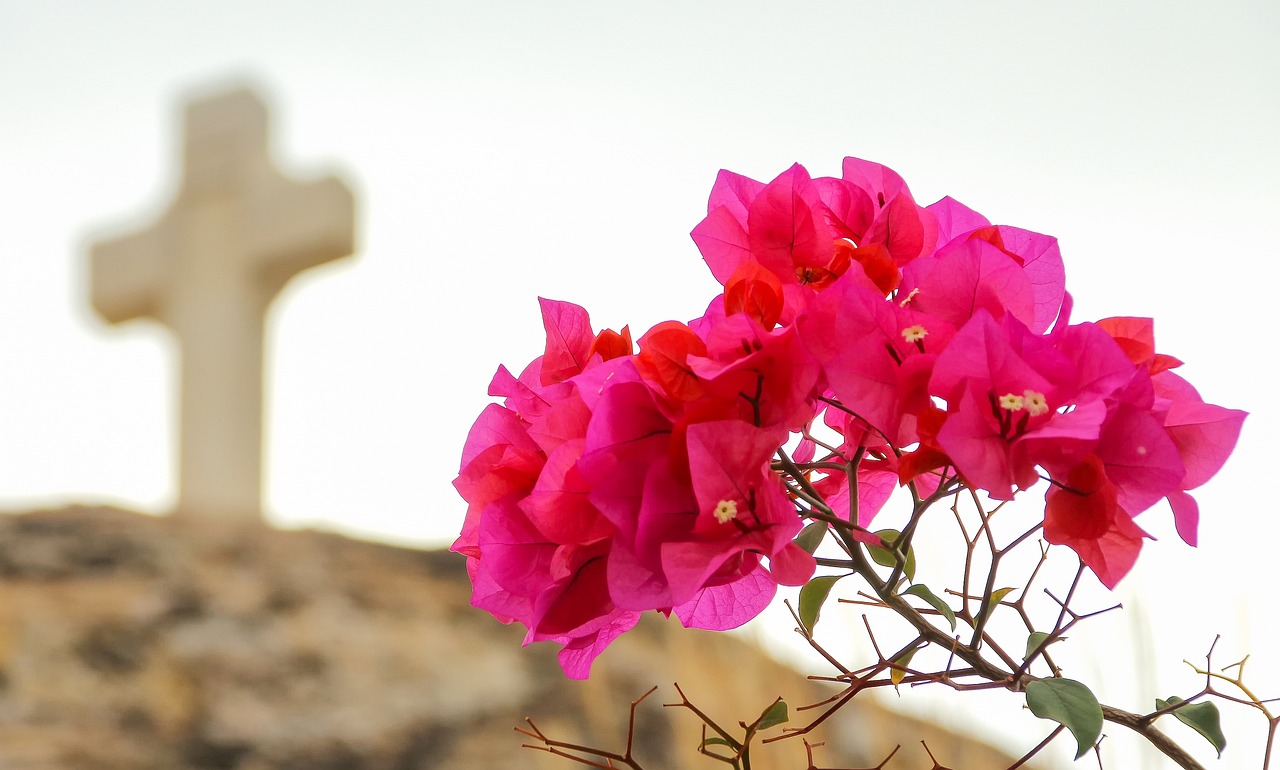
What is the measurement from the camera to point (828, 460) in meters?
0.38

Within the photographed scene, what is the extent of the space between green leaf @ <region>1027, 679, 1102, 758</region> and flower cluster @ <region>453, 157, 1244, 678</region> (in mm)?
31

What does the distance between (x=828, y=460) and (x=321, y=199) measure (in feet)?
6.18

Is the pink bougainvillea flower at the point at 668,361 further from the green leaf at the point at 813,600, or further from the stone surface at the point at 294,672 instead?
the stone surface at the point at 294,672

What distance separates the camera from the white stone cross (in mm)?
1990

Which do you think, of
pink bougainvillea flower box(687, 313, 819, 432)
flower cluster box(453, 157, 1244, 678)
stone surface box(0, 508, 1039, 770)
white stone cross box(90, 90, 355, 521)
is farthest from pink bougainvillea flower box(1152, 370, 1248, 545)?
white stone cross box(90, 90, 355, 521)

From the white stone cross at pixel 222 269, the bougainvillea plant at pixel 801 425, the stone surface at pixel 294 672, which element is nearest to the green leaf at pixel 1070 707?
the bougainvillea plant at pixel 801 425

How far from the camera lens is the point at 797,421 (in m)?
0.29

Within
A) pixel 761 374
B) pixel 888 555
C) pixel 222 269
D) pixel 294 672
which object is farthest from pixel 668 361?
pixel 222 269

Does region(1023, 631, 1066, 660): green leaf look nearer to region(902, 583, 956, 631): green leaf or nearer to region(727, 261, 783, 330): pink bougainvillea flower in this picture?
region(902, 583, 956, 631): green leaf

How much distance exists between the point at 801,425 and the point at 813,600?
10cm

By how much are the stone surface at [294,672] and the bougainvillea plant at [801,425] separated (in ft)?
3.24

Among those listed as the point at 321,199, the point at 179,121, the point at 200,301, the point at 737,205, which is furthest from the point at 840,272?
the point at 179,121

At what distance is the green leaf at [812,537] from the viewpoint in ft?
1.08

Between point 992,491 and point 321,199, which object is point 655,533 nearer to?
point 992,491
